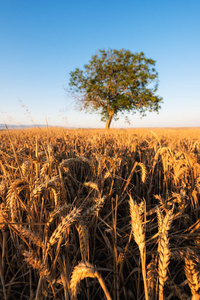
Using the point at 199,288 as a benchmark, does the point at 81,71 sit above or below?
above

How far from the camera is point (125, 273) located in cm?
81

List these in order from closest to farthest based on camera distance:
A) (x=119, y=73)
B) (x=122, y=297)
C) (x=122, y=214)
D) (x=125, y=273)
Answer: (x=122, y=297) < (x=125, y=273) < (x=122, y=214) < (x=119, y=73)

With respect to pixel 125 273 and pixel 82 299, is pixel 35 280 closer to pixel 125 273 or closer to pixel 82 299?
pixel 82 299

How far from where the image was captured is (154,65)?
21.0m

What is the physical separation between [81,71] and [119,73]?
4.85 meters

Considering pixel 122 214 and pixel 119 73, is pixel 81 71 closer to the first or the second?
pixel 119 73

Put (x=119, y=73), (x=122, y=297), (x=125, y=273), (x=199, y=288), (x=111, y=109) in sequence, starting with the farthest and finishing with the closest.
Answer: (x=111, y=109)
(x=119, y=73)
(x=125, y=273)
(x=122, y=297)
(x=199, y=288)

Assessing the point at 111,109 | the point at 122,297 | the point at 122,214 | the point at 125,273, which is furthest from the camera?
the point at 111,109

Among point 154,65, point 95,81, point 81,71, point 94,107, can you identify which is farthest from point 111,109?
point 154,65

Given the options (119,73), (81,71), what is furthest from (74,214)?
(81,71)

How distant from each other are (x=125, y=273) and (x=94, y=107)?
22.6 m

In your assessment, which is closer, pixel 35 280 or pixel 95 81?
pixel 35 280

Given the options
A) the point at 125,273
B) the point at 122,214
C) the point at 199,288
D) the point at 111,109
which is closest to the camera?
the point at 199,288

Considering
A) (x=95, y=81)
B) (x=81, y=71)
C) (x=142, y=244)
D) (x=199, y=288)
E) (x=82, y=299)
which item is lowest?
(x=82, y=299)
